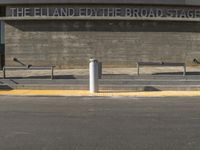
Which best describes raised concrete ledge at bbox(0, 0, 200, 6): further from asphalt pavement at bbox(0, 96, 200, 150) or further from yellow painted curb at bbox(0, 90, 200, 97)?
asphalt pavement at bbox(0, 96, 200, 150)

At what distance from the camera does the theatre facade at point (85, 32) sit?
3541 cm

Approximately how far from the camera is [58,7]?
3534cm

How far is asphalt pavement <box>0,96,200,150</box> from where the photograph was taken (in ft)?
29.8

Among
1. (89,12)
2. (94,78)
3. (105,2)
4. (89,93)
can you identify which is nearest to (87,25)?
(89,12)

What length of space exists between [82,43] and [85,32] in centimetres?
81

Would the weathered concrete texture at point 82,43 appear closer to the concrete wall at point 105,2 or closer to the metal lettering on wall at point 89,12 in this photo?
the metal lettering on wall at point 89,12

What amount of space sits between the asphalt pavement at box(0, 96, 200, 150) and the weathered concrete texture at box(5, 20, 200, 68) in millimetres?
19053

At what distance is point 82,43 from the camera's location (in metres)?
35.5

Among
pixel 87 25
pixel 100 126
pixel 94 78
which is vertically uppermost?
pixel 87 25

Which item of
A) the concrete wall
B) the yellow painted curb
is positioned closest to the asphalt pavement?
the yellow painted curb

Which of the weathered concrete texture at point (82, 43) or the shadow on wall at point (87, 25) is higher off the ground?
the shadow on wall at point (87, 25)

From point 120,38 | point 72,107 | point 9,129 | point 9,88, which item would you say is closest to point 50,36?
point 120,38

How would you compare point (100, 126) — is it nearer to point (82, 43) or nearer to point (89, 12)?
point (82, 43)

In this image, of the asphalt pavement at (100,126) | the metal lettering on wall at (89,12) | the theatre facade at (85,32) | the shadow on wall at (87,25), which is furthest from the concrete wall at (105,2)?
the asphalt pavement at (100,126)
